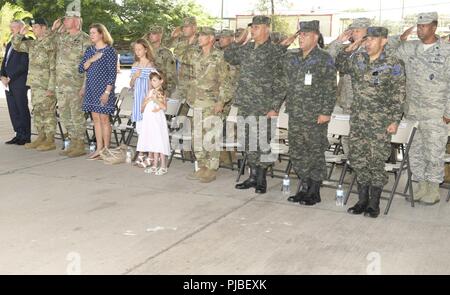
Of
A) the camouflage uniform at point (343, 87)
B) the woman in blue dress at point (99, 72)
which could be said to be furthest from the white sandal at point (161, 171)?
the camouflage uniform at point (343, 87)

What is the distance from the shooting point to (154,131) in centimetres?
680

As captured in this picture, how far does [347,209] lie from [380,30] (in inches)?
67.1

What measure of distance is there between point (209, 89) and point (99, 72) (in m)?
1.63

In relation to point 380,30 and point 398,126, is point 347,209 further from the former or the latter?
point 380,30

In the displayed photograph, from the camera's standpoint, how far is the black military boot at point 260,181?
5.95 m

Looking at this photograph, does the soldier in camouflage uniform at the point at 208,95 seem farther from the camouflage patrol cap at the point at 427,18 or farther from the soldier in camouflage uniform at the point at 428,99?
the camouflage patrol cap at the point at 427,18

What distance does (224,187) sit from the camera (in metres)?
6.20

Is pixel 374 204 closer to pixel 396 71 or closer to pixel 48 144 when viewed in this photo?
pixel 396 71

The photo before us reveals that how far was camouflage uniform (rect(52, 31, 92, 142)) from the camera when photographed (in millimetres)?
7453

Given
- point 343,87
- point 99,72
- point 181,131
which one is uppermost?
point 99,72

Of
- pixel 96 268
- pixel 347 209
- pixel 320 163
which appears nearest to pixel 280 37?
pixel 320 163

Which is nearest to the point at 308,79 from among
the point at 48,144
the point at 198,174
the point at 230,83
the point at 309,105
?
the point at 309,105

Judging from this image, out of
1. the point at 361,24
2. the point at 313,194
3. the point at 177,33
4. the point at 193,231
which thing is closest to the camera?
the point at 193,231

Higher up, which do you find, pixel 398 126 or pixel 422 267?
pixel 398 126
